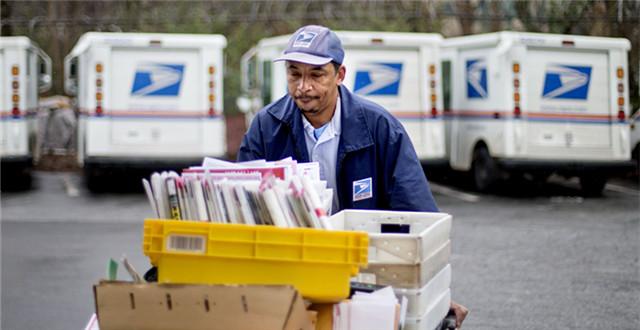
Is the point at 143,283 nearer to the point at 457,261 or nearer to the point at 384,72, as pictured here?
the point at 457,261

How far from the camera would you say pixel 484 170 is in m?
19.8

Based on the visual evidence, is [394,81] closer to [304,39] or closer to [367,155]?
[367,155]

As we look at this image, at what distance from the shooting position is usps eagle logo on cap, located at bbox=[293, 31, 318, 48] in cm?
493

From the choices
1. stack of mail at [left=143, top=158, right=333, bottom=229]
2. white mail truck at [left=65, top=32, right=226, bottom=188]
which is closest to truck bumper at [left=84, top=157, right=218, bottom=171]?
white mail truck at [left=65, top=32, right=226, bottom=188]

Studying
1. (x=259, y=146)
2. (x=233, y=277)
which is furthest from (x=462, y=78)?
(x=233, y=277)

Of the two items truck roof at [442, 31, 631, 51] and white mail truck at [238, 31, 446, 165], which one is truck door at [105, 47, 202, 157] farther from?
truck roof at [442, 31, 631, 51]

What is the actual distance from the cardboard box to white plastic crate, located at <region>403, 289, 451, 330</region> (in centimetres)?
50

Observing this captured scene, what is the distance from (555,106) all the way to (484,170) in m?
1.61

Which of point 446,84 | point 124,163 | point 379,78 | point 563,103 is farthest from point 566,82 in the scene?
point 124,163

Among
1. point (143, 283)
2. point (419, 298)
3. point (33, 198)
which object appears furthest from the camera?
point (33, 198)

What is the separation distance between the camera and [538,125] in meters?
19.1

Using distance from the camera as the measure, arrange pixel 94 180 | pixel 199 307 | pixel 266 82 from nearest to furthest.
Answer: pixel 199 307 → pixel 94 180 → pixel 266 82

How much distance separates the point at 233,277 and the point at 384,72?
15.6m

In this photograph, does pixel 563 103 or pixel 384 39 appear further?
pixel 384 39
